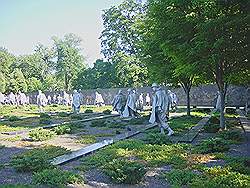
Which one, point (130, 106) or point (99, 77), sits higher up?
point (99, 77)

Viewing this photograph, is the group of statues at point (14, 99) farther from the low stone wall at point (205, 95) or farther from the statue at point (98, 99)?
the statue at point (98, 99)

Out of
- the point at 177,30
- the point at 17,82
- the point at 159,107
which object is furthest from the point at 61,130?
the point at 17,82

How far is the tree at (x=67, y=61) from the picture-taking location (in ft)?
270

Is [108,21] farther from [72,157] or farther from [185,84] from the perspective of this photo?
[72,157]

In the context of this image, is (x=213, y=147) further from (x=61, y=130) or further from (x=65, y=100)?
(x=65, y=100)

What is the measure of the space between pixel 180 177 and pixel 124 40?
49599 millimetres

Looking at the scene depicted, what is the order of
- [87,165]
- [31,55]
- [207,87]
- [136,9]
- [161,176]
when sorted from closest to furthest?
[161,176] < [87,165] < [207,87] < [136,9] < [31,55]

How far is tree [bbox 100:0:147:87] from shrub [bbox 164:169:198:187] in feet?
146

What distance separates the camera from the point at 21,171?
8914 mm

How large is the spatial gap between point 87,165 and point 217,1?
8360 mm

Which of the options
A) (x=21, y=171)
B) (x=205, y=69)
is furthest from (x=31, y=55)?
(x=21, y=171)

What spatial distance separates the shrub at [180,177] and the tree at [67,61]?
245 ft

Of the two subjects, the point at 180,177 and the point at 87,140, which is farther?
the point at 87,140

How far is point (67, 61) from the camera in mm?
82625
